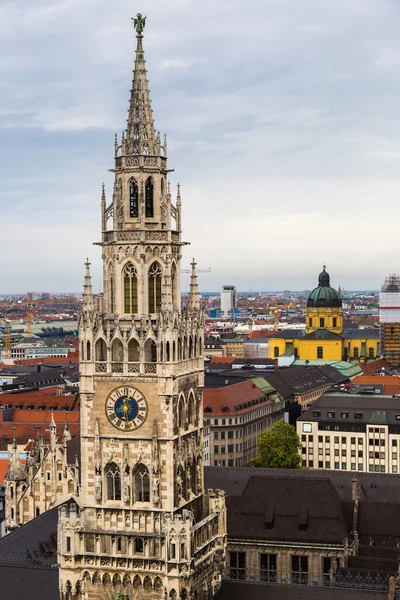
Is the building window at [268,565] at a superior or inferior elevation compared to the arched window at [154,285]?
inferior

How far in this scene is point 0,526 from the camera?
355 ft

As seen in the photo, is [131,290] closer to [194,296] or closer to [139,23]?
[194,296]

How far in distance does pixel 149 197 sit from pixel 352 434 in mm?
106510

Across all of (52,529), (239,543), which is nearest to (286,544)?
(239,543)

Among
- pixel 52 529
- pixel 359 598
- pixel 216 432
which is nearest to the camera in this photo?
pixel 359 598

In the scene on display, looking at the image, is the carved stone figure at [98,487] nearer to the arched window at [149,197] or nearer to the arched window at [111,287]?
the arched window at [111,287]

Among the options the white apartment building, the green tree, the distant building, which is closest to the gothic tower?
the green tree

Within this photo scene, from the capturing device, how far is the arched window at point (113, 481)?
164 feet

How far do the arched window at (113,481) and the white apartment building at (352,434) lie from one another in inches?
4065

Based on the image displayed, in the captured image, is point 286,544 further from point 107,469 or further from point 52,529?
point 107,469

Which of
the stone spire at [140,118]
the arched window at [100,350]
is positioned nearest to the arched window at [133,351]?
the arched window at [100,350]

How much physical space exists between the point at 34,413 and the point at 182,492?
4188 inches

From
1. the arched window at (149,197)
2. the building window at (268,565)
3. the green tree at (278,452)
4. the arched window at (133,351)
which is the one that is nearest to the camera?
the arched window at (133,351)

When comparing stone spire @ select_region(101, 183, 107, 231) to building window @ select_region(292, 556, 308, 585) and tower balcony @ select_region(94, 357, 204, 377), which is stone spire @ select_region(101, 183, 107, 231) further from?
building window @ select_region(292, 556, 308, 585)
